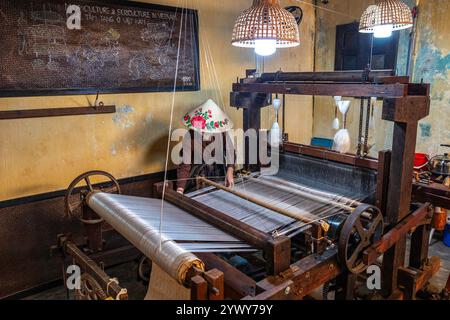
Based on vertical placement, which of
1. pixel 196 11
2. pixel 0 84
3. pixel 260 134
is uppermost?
pixel 196 11

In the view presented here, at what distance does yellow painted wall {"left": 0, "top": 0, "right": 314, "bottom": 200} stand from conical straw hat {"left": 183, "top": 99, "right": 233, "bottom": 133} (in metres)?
0.42

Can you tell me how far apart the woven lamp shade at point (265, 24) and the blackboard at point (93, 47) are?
0.72m

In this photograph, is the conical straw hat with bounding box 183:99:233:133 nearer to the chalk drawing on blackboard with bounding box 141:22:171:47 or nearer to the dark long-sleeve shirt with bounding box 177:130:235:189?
the dark long-sleeve shirt with bounding box 177:130:235:189

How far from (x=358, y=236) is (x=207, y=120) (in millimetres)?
1688

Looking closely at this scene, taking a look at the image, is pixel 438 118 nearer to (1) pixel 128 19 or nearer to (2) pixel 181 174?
(2) pixel 181 174

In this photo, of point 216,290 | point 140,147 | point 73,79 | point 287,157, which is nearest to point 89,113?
point 73,79

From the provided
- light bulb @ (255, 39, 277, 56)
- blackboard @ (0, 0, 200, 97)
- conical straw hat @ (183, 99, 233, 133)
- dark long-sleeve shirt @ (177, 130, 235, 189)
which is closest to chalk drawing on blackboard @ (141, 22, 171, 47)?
blackboard @ (0, 0, 200, 97)

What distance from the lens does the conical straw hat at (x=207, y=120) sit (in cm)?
303

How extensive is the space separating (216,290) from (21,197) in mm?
2016

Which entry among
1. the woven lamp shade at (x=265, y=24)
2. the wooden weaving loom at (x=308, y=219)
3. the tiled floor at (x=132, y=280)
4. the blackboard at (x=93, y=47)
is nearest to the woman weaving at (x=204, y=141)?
the wooden weaving loom at (x=308, y=219)

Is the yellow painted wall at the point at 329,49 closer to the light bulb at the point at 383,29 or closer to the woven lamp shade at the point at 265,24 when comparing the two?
the light bulb at the point at 383,29

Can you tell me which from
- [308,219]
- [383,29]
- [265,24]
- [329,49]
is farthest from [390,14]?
[329,49]

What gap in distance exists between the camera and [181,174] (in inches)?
115

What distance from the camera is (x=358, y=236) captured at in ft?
5.68
